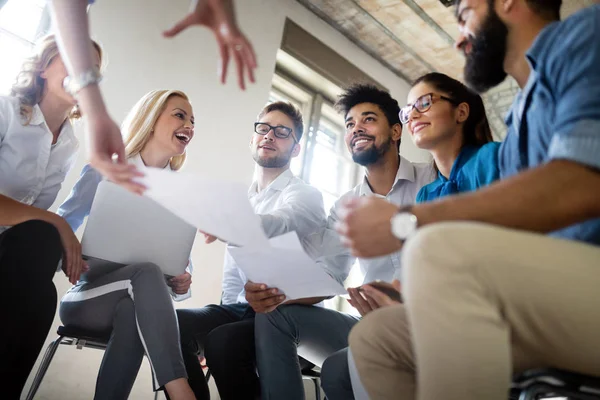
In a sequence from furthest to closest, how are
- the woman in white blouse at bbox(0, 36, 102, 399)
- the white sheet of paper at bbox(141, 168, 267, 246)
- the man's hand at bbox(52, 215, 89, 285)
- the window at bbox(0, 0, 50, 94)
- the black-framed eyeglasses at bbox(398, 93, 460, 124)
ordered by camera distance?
the window at bbox(0, 0, 50, 94) < the black-framed eyeglasses at bbox(398, 93, 460, 124) < the man's hand at bbox(52, 215, 89, 285) < the woman in white blouse at bbox(0, 36, 102, 399) < the white sheet of paper at bbox(141, 168, 267, 246)

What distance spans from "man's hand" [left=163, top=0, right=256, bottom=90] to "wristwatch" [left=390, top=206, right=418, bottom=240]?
47cm

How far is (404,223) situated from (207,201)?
322mm

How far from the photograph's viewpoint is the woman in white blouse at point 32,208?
0.97 meters

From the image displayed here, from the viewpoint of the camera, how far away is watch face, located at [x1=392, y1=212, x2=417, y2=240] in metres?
0.57

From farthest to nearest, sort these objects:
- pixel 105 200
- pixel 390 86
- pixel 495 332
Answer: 1. pixel 390 86
2. pixel 105 200
3. pixel 495 332

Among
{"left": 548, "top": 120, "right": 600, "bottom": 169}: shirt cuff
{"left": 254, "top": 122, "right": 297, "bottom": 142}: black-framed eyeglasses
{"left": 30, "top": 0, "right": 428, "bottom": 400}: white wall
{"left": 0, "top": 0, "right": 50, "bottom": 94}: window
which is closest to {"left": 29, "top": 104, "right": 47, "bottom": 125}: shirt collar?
{"left": 254, "top": 122, "right": 297, "bottom": 142}: black-framed eyeglasses

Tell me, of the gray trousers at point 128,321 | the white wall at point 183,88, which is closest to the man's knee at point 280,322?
the gray trousers at point 128,321

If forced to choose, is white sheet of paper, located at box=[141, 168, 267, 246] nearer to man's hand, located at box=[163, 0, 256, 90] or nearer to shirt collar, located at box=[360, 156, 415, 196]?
man's hand, located at box=[163, 0, 256, 90]

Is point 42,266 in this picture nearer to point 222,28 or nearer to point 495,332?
point 222,28

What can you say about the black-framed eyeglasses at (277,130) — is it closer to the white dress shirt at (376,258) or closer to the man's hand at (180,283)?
the white dress shirt at (376,258)

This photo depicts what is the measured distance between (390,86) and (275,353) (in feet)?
12.6

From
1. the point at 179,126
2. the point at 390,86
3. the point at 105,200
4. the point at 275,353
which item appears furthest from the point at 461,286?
the point at 390,86

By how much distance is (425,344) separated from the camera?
1.70ft

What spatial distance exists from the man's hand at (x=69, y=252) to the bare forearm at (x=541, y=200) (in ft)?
3.52
